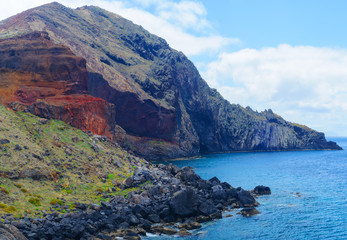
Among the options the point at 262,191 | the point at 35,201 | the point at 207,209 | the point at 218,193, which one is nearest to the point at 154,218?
the point at 207,209

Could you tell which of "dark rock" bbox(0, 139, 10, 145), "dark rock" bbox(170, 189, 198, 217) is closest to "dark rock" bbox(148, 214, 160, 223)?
"dark rock" bbox(170, 189, 198, 217)

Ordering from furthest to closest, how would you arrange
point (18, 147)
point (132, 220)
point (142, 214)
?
1. point (18, 147)
2. point (142, 214)
3. point (132, 220)

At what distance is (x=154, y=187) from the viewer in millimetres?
60000

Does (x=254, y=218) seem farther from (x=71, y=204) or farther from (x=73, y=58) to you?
(x=73, y=58)

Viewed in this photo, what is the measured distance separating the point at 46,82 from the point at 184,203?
152 ft

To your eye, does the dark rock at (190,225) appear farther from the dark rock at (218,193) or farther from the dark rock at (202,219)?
the dark rock at (218,193)

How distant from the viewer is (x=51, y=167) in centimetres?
5250

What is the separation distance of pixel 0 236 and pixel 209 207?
114 feet

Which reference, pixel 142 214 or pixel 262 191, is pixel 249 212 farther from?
pixel 142 214

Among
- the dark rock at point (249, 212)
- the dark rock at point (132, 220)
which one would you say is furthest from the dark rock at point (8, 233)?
the dark rock at point (249, 212)

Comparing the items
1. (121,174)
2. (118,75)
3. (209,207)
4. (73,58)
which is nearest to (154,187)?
(121,174)

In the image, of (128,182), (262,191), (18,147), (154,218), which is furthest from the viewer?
(262,191)

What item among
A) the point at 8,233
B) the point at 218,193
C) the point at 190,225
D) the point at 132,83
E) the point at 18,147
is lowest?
the point at 190,225

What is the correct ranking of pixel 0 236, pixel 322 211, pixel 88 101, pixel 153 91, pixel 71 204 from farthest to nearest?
pixel 153 91
pixel 88 101
pixel 322 211
pixel 71 204
pixel 0 236
